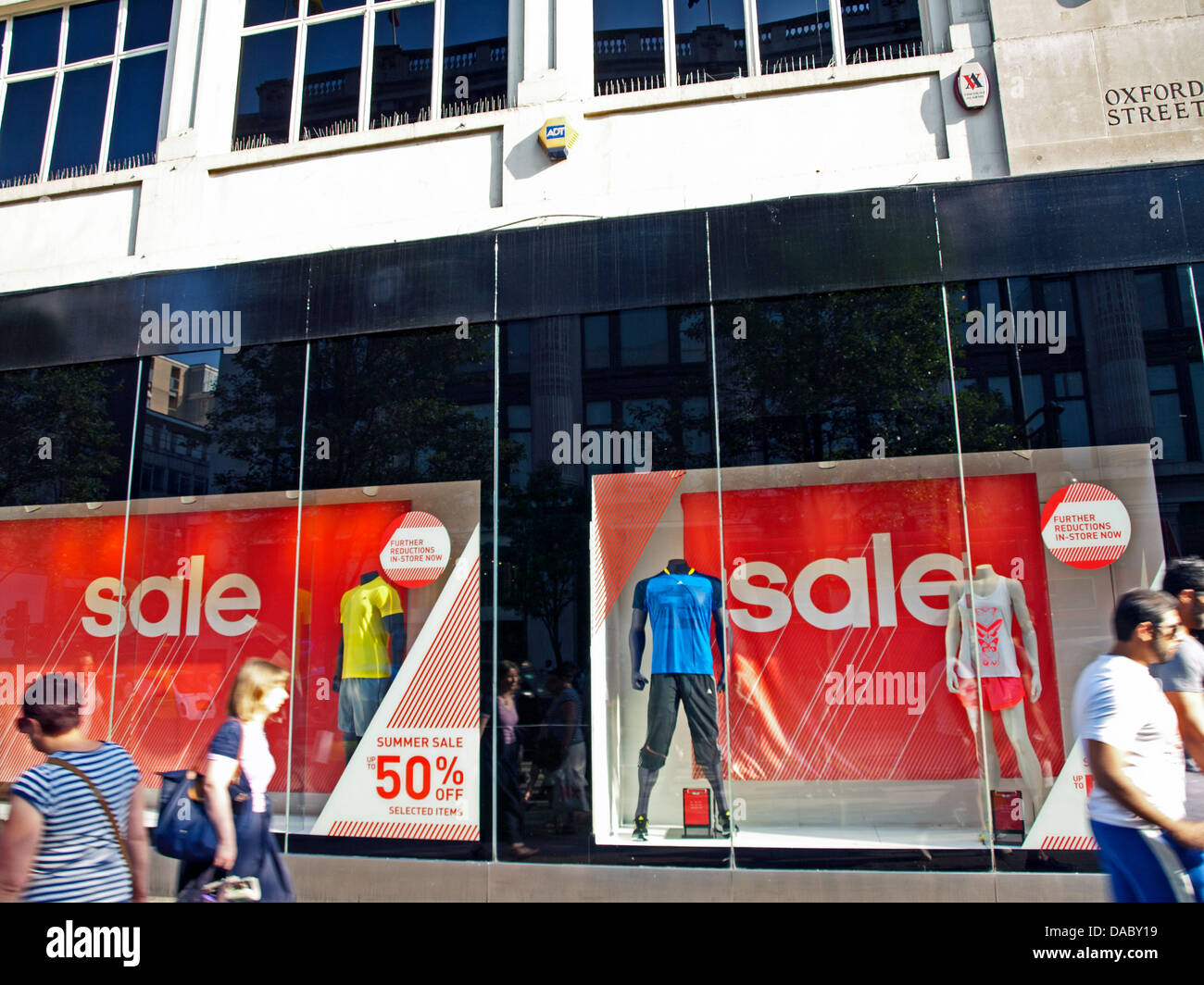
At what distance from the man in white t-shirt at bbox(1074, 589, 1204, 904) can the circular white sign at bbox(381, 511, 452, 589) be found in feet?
15.8

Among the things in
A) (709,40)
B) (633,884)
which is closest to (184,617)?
(633,884)

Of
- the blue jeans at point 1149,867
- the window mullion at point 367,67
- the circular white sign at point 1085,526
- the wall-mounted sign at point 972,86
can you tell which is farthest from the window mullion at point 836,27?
the blue jeans at point 1149,867

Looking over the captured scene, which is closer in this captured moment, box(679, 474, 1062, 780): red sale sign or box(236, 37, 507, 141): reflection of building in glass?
box(679, 474, 1062, 780): red sale sign

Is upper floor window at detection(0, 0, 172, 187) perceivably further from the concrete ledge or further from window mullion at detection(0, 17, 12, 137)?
the concrete ledge

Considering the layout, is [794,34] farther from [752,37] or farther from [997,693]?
[997,693]

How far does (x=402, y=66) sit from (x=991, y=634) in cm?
724

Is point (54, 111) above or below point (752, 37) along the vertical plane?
above

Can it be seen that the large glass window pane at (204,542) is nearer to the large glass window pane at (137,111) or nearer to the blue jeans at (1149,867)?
the large glass window pane at (137,111)

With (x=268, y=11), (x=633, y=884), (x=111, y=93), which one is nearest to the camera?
(x=633, y=884)

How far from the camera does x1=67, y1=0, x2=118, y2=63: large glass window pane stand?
9164 millimetres

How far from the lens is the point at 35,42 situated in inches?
368

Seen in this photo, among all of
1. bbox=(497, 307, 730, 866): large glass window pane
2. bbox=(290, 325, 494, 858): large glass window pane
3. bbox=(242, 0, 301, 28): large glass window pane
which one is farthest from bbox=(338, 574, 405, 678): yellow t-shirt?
bbox=(242, 0, 301, 28): large glass window pane

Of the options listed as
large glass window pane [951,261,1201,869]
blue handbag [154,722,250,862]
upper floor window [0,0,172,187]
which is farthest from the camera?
upper floor window [0,0,172,187]
